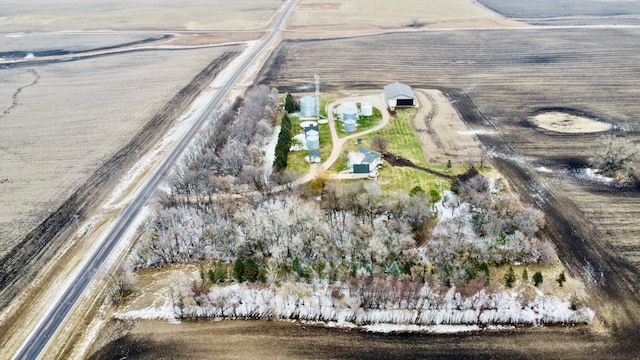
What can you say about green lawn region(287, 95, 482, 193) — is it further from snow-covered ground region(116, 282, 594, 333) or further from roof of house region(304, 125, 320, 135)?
snow-covered ground region(116, 282, 594, 333)

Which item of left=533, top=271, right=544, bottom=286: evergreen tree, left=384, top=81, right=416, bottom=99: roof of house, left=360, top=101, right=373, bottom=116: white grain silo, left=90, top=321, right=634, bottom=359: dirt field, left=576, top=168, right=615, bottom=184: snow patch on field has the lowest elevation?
left=90, top=321, right=634, bottom=359: dirt field

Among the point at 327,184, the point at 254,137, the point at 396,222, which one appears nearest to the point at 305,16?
the point at 254,137

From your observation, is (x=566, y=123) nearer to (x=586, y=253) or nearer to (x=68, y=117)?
(x=586, y=253)

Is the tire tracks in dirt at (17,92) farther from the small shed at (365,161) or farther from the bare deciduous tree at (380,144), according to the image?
the bare deciduous tree at (380,144)

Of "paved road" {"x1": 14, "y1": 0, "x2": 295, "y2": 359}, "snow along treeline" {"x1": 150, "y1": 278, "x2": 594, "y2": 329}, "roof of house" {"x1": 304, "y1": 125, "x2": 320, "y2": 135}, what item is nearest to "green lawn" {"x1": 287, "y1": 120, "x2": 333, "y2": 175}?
"roof of house" {"x1": 304, "y1": 125, "x2": 320, "y2": 135}

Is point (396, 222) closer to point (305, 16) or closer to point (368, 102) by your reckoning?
point (368, 102)

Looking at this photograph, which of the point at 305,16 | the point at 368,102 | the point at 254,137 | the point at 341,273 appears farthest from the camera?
the point at 305,16
